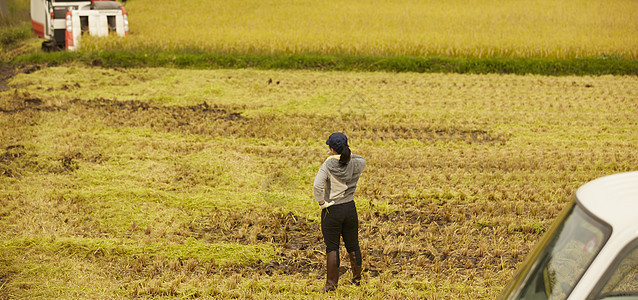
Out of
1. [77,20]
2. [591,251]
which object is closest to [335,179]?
[591,251]

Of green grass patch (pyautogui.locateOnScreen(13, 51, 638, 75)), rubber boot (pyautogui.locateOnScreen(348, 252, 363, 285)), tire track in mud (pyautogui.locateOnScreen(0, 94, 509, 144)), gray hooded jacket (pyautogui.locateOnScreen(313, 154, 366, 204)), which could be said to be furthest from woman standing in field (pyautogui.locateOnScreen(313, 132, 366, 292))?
green grass patch (pyautogui.locateOnScreen(13, 51, 638, 75))

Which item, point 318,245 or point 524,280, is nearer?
point 524,280

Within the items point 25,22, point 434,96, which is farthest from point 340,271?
point 25,22

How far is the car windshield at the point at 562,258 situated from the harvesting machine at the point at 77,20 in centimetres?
1751

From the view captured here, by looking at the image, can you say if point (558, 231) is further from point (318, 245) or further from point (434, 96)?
point (434, 96)

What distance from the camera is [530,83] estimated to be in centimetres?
1502

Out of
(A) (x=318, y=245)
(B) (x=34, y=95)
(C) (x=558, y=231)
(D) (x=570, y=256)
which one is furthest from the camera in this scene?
(B) (x=34, y=95)

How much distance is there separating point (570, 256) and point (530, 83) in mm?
13373

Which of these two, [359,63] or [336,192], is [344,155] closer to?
[336,192]

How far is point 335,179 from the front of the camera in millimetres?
4965

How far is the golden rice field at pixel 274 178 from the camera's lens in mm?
5574

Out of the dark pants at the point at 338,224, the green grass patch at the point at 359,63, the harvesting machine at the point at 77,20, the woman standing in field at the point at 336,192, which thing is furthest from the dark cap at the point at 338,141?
the harvesting machine at the point at 77,20

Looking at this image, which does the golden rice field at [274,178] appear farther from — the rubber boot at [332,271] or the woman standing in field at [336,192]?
the woman standing in field at [336,192]

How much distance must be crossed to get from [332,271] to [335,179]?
895mm
